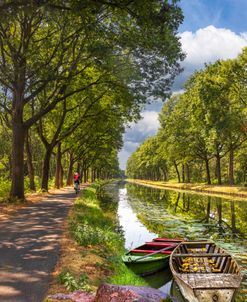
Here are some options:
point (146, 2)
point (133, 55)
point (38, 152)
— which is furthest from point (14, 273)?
point (38, 152)

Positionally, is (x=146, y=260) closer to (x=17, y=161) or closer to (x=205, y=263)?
(x=205, y=263)

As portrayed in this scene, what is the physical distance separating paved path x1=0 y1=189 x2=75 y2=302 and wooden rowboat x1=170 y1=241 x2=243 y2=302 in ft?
11.5

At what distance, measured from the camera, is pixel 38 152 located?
7956 centimetres

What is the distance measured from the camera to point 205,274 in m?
10.5

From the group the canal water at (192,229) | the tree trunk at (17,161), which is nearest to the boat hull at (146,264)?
the canal water at (192,229)

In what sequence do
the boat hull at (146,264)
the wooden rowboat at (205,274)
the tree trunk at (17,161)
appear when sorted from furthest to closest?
the tree trunk at (17,161) → the boat hull at (146,264) → the wooden rowboat at (205,274)

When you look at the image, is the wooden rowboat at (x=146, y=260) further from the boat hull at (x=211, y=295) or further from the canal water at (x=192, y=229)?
the boat hull at (x=211, y=295)

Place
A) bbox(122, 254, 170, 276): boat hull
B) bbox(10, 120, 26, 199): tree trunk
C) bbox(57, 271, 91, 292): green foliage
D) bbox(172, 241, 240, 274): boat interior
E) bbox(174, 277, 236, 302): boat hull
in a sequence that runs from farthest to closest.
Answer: bbox(10, 120, 26, 199): tree trunk, bbox(122, 254, 170, 276): boat hull, bbox(172, 241, 240, 274): boat interior, bbox(174, 277, 236, 302): boat hull, bbox(57, 271, 91, 292): green foliage

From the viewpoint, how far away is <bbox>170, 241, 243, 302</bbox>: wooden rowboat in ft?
28.1

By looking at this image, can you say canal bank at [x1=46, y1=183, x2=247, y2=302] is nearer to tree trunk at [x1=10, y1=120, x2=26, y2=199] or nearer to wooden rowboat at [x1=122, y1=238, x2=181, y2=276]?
wooden rowboat at [x1=122, y1=238, x2=181, y2=276]

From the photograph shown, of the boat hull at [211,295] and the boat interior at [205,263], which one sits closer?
the boat hull at [211,295]

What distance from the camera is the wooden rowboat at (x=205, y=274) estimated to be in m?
8.57

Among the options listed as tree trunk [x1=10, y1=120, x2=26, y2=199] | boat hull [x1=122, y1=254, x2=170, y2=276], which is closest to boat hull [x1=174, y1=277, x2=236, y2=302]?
boat hull [x1=122, y1=254, x2=170, y2=276]

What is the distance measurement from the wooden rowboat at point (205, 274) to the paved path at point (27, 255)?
3.50 meters
